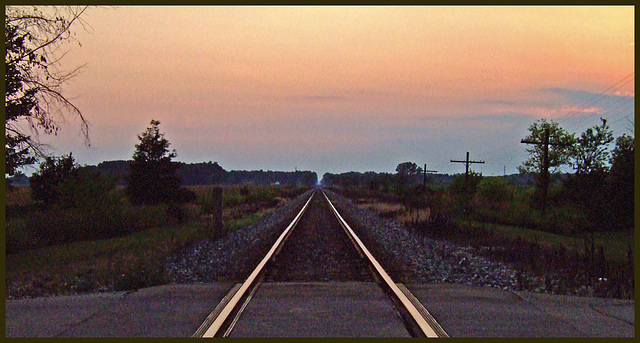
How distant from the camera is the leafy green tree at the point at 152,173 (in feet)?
152

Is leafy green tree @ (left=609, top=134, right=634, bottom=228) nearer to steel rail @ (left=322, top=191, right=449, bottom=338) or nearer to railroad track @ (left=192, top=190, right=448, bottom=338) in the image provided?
railroad track @ (left=192, top=190, right=448, bottom=338)

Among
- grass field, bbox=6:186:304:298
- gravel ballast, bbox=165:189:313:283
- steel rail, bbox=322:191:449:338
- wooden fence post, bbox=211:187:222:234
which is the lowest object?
grass field, bbox=6:186:304:298

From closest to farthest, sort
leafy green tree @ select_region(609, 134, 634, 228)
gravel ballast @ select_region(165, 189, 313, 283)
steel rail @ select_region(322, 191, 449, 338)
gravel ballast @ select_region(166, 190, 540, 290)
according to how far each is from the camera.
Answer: steel rail @ select_region(322, 191, 449, 338) < gravel ballast @ select_region(166, 190, 540, 290) < gravel ballast @ select_region(165, 189, 313, 283) < leafy green tree @ select_region(609, 134, 634, 228)

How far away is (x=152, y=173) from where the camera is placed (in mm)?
46594

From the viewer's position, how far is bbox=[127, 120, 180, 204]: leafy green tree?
46375mm

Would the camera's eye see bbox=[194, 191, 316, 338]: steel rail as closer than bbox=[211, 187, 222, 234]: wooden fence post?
Yes

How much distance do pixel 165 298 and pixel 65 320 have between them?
1.75 metres

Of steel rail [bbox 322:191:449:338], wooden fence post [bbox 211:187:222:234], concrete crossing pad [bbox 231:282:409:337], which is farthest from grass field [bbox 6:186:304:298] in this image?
steel rail [bbox 322:191:449:338]

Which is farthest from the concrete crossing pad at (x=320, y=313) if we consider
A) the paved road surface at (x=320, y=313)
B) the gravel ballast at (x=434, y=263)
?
the gravel ballast at (x=434, y=263)

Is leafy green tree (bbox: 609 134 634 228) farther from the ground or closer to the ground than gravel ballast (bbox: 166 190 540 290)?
farther from the ground

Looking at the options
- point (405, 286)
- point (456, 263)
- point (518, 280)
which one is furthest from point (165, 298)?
point (456, 263)

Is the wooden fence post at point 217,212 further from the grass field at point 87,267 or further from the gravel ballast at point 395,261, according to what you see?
the gravel ballast at point 395,261

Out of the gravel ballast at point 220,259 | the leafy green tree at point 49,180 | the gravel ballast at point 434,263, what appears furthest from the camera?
the leafy green tree at point 49,180

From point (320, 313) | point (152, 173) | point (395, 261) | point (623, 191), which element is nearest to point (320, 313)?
point (320, 313)
